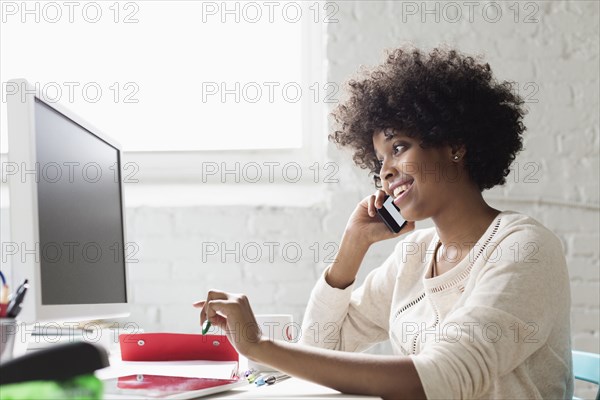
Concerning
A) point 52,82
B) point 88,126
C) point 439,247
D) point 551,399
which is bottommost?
point 551,399

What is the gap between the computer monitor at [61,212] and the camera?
105cm

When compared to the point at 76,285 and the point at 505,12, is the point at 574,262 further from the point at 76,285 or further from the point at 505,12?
the point at 76,285

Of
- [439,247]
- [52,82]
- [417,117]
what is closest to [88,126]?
[417,117]

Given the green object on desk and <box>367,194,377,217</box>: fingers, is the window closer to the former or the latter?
<box>367,194,377,217</box>: fingers

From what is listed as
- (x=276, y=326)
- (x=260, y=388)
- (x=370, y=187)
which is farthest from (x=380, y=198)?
(x=260, y=388)

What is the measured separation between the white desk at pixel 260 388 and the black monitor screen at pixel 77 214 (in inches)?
5.2

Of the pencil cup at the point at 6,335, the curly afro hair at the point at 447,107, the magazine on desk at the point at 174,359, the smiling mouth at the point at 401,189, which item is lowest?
the magazine on desk at the point at 174,359

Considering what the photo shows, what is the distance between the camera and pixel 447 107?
150 cm

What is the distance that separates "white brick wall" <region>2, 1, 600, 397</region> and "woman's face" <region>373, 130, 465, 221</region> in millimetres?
695

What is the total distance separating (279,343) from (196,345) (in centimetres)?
46

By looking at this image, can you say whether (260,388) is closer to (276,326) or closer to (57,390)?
(276,326)

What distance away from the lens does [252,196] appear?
226 centimetres

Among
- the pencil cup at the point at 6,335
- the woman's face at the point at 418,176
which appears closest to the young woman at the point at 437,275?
the woman's face at the point at 418,176

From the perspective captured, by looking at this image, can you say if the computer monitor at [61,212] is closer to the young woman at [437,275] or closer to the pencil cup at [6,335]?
the pencil cup at [6,335]
